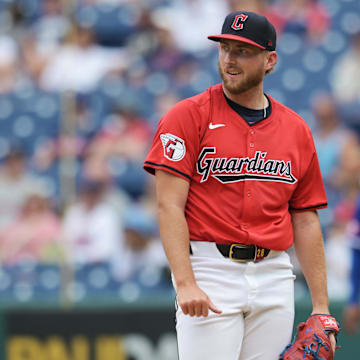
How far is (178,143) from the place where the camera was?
9.70 feet

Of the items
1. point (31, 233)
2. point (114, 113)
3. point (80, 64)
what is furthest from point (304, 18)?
point (31, 233)

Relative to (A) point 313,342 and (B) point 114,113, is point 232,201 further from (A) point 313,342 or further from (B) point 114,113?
(B) point 114,113

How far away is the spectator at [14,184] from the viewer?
6996 mm

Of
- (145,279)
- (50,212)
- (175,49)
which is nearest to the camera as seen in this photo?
(145,279)

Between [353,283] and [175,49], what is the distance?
13.7ft

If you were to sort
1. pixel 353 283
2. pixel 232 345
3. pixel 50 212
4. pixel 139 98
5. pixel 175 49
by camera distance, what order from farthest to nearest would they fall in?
pixel 175 49, pixel 139 98, pixel 50 212, pixel 353 283, pixel 232 345

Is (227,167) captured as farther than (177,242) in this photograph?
Yes

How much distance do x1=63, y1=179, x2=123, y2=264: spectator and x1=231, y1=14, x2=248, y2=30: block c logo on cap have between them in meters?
3.66

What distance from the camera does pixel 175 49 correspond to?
8.41 meters

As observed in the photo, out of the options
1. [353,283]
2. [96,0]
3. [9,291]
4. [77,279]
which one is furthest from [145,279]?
[96,0]

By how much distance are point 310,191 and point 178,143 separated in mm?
603

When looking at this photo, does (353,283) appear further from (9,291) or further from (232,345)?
(9,291)

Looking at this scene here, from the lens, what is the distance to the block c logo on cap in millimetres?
2974

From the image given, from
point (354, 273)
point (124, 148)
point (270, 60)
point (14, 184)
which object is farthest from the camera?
point (124, 148)
